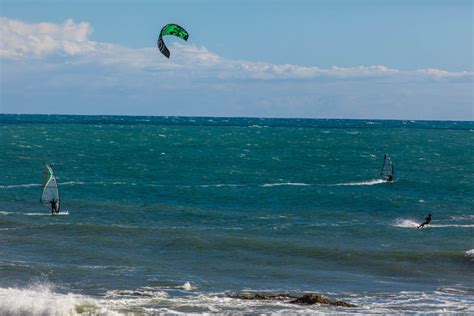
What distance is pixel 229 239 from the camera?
1321 inches

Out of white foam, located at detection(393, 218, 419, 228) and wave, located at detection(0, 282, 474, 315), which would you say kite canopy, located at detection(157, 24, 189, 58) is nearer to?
wave, located at detection(0, 282, 474, 315)

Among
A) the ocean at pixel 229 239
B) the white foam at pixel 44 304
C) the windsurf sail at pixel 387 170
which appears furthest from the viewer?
the windsurf sail at pixel 387 170

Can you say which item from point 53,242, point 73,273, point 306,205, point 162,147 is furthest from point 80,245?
point 162,147

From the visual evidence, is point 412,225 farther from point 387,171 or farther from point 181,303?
point 387,171

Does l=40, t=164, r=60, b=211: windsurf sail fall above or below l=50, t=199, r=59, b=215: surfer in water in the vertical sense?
above

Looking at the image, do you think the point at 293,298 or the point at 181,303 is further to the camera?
the point at 293,298

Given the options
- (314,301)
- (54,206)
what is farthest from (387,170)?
(314,301)

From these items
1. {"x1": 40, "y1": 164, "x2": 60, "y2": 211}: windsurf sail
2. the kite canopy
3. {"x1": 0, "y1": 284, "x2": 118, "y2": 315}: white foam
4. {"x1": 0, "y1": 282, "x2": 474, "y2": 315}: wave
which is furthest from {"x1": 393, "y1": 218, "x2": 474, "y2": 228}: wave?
{"x1": 0, "y1": 284, "x2": 118, "y2": 315}: white foam

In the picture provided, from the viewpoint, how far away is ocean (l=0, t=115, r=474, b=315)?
78.8 ft

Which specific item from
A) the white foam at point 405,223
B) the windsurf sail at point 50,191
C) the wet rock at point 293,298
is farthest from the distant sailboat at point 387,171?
the wet rock at point 293,298

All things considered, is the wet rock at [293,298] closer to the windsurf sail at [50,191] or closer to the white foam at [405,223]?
the windsurf sail at [50,191]

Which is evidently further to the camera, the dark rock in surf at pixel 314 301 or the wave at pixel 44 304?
the dark rock in surf at pixel 314 301

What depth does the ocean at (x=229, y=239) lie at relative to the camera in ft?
78.8

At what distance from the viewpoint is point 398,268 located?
29516mm
